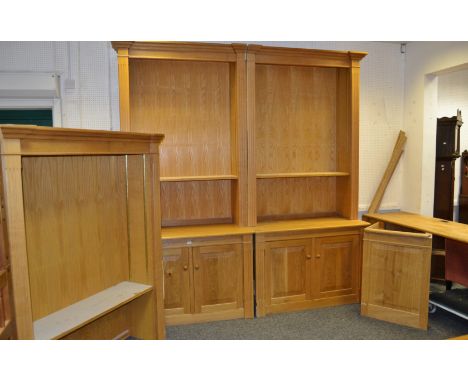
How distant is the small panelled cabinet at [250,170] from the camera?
342cm

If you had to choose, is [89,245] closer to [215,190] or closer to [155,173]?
[155,173]

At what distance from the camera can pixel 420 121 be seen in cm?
431

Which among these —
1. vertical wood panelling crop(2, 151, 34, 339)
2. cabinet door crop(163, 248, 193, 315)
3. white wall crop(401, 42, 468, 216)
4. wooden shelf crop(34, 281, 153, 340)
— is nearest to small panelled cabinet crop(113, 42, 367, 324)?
cabinet door crop(163, 248, 193, 315)

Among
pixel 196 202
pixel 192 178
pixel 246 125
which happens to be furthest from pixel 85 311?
pixel 246 125

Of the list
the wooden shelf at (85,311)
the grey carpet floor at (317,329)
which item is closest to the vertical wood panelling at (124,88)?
the wooden shelf at (85,311)

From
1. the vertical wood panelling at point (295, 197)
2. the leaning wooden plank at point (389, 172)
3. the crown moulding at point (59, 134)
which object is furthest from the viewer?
the leaning wooden plank at point (389, 172)

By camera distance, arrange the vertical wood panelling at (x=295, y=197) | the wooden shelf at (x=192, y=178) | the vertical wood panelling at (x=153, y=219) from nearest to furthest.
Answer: the vertical wood panelling at (x=153, y=219) → the wooden shelf at (x=192, y=178) → the vertical wood panelling at (x=295, y=197)

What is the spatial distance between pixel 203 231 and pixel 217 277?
Result: 1.42 feet

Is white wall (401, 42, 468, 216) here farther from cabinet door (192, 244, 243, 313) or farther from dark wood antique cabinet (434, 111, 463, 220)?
cabinet door (192, 244, 243, 313)

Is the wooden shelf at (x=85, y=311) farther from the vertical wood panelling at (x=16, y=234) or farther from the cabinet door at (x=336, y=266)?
the cabinet door at (x=336, y=266)

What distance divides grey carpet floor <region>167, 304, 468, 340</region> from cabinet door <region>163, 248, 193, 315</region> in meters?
0.17

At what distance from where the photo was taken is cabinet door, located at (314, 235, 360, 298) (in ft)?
12.1

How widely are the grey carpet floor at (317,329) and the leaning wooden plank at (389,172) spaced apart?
4.32 feet

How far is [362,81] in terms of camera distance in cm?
435
